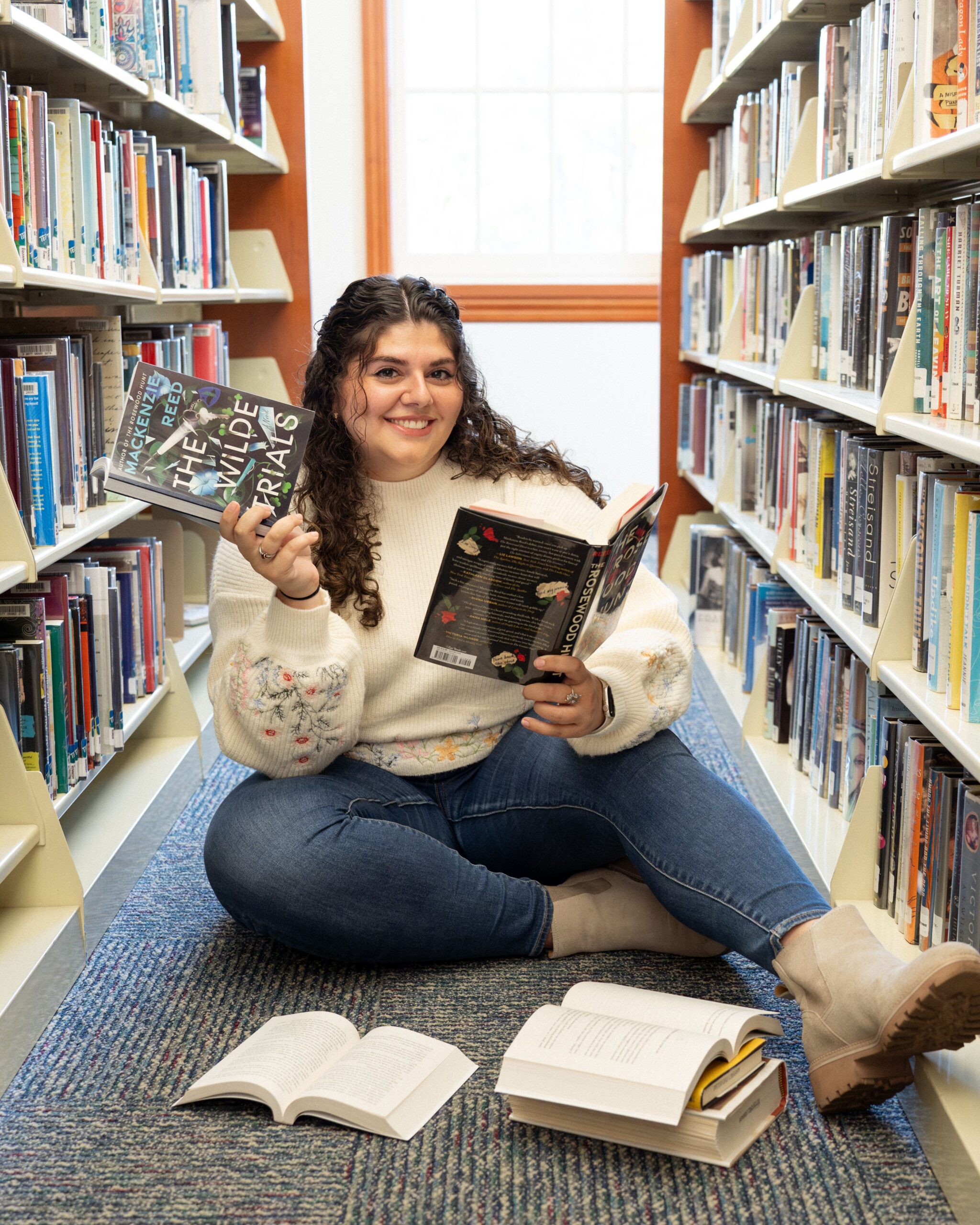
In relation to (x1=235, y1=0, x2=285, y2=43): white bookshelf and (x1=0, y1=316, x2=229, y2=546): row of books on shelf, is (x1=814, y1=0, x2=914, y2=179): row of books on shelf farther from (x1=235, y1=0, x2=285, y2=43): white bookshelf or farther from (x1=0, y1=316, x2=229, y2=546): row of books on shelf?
(x1=235, y1=0, x2=285, y2=43): white bookshelf

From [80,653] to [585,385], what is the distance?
3155 millimetres

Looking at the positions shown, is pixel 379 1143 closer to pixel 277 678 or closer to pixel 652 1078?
pixel 652 1078

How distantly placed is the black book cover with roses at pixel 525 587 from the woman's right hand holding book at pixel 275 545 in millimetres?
163

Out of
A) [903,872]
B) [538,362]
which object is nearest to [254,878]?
[903,872]

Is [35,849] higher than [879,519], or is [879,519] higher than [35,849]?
[879,519]

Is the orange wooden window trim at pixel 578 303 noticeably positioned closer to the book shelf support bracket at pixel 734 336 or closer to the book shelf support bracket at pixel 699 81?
the book shelf support bracket at pixel 699 81

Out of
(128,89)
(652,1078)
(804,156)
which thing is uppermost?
(128,89)

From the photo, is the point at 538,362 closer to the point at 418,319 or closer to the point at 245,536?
the point at 418,319

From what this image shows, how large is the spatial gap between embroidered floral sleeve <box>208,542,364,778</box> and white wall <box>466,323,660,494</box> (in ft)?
10.6

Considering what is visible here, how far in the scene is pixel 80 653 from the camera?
1982mm

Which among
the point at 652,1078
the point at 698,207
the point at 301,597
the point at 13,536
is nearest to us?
the point at 652,1078

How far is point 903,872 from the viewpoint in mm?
1634

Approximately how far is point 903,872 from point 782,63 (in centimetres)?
198

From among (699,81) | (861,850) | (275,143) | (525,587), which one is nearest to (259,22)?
(275,143)
